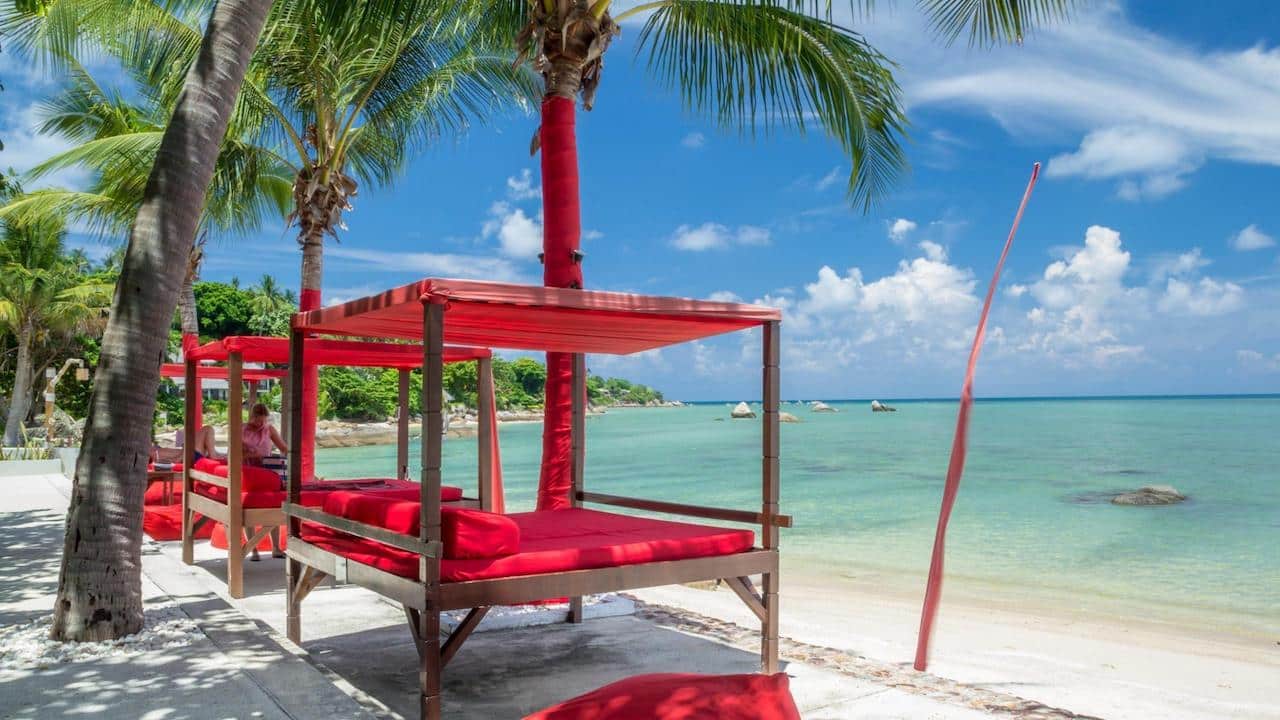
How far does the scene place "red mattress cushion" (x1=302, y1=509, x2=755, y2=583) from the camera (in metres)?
4.16

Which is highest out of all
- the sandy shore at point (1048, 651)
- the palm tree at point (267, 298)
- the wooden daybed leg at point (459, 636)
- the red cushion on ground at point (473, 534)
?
the palm tree at point (267, 298)

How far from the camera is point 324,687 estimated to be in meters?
4.43

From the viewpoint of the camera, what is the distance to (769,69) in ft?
23.8

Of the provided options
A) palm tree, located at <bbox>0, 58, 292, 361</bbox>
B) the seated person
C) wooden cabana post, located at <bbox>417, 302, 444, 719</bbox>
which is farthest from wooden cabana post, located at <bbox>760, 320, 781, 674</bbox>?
palm tree, located at <bbox>0, 58, 292, 361</bbox>

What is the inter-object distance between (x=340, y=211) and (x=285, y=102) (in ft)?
4.85

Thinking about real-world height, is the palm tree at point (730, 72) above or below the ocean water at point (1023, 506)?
above

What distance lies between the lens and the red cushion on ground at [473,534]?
13.3 feet

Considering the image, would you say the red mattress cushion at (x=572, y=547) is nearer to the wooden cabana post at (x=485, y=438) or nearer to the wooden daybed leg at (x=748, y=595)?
the wooden daybed leg at (x=748, y=595)

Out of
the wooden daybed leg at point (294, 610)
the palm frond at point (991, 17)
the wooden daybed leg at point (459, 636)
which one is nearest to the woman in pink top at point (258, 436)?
the wooden daybed leg at point (294, 610)

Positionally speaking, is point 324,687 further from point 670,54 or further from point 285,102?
point 285,102

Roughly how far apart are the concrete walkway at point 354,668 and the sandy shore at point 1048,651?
0.65 m

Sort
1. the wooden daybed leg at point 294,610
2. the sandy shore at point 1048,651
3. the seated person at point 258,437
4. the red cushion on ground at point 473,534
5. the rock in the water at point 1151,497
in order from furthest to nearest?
the rock in the water at point 1151,497 < the seated person at point 258,437 < the wooden daybed leg at point 294,610 < the sandy shore at point 1048,651 < the red cushion on ground at point 473,534

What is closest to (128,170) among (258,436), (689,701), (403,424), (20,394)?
(258,436)

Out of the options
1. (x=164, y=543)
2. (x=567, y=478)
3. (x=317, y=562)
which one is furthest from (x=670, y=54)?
(x=164, y=543)
